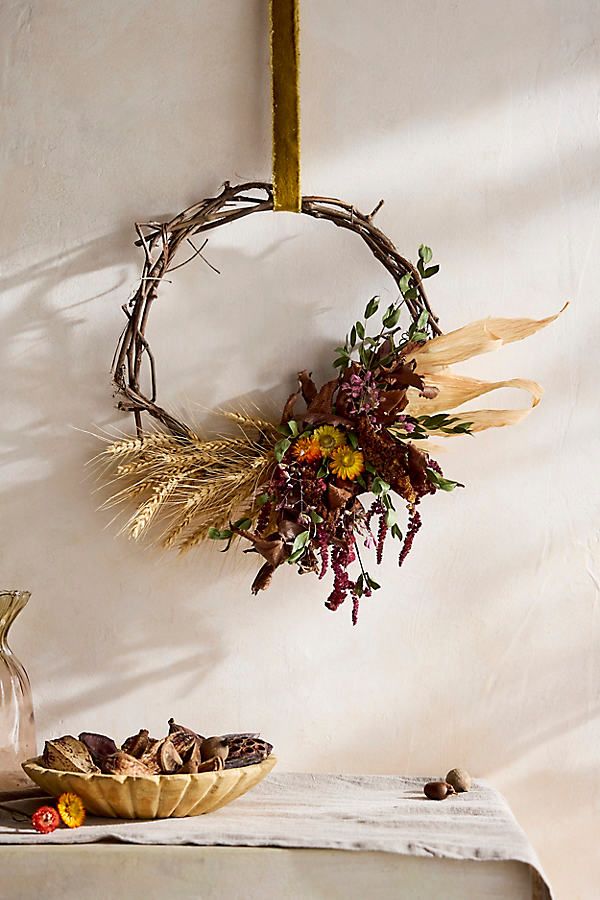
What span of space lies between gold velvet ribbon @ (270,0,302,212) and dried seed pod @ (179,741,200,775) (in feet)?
2.55

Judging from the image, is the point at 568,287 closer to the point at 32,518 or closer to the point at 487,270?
the point at 487,270

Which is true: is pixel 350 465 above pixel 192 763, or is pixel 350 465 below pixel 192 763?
above

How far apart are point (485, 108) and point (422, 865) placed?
1.09 m

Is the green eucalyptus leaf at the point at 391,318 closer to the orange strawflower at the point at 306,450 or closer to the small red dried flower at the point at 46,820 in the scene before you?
the orange strawflower at the point at 306,450

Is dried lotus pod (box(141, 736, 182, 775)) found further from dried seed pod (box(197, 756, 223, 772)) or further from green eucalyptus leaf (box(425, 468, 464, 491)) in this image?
green eucalyptus leaf (box(425, 468, 464, 491))

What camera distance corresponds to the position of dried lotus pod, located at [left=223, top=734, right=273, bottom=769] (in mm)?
1255

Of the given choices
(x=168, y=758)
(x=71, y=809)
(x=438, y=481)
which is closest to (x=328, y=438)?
(x=438, y=481)

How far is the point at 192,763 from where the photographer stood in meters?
1.22

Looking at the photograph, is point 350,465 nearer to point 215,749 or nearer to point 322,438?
point 322,438

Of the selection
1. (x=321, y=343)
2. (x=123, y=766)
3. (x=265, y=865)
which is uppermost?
(x=321, y=343)

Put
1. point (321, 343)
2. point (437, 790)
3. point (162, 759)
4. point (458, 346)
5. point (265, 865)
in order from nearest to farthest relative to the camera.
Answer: point (265, 865), point (162, 759), point (437, 790), point (458, 346), point (321, 343)

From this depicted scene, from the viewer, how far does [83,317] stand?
5.02 feet

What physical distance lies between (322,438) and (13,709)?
0.57 m

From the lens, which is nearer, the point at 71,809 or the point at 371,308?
the point at 71,809
